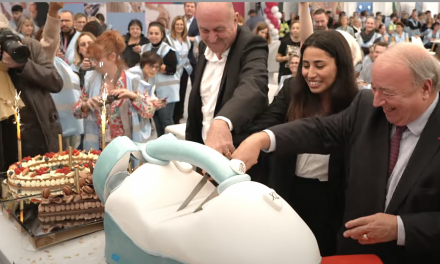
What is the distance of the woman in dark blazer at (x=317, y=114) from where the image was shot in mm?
1740

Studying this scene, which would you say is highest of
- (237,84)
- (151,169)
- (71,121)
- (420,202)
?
(237,84)

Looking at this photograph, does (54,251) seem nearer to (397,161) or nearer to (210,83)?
(210,83)

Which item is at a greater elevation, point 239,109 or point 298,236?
point 239,109

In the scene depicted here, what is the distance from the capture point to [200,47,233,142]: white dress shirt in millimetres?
1932

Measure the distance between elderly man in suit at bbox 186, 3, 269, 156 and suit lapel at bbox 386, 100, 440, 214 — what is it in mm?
551

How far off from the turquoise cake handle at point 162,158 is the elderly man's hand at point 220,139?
0.18m

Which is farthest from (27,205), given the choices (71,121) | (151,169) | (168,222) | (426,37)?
(426,37)

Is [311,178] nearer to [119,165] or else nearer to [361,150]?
[361,150]

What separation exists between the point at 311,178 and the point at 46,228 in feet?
3.18

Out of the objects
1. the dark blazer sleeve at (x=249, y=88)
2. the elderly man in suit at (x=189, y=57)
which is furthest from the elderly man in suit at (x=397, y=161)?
the elderly man in suit at (x=189, y=57)

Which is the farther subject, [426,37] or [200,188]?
[426,37]

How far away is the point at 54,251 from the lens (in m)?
1.41

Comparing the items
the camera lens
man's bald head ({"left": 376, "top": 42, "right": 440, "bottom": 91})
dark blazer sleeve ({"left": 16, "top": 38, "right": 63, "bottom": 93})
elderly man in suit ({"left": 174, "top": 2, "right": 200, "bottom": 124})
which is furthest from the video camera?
elderly man in suit ({"left": 174, "top": 2, "right": 200, "bottom": 124})

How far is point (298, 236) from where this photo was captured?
934 mm
